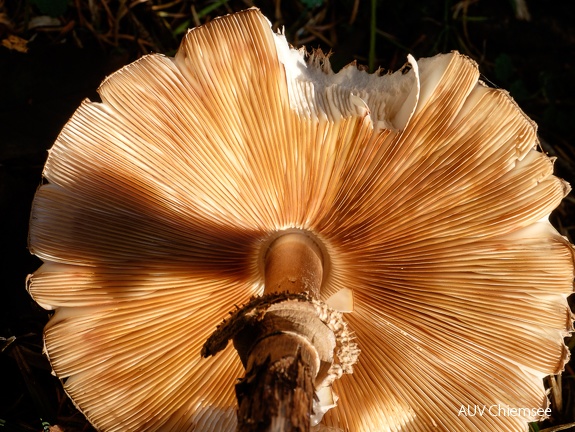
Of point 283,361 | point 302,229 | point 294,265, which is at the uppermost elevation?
point 302,229

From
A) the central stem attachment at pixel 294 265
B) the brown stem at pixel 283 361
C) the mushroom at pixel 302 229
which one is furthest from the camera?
the central stem attachment at pixel 294 265

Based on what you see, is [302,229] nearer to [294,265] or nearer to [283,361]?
[294,265]

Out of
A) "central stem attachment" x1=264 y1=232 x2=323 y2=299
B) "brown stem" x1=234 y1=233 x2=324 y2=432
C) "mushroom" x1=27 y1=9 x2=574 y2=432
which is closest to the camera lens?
"brown stem" x1=234 y1=233 x2=324 y2=432

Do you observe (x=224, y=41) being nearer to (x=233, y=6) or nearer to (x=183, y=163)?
(x=183, y=163)

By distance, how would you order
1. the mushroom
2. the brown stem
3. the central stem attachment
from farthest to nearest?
1. the central stem attachment
2. the mushroom
3. the brown stem

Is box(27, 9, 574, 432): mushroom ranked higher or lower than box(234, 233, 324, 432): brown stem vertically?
higher

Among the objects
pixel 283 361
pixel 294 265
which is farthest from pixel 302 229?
pixel 283 361

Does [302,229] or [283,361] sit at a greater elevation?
[302,229]

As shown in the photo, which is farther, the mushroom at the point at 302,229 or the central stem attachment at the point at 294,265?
the central stem attachment at the point at 294,265

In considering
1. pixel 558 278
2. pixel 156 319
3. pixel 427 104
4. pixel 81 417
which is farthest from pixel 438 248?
pixel 81 417
